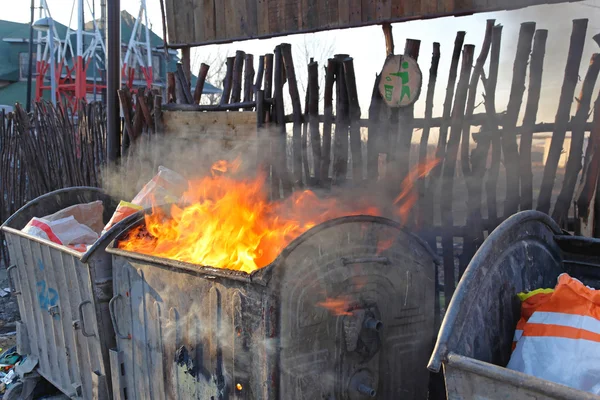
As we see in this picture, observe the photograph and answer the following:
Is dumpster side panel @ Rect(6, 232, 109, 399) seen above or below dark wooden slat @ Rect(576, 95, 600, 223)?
below

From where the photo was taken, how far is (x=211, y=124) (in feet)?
19.6

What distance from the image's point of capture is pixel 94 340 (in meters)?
4.04

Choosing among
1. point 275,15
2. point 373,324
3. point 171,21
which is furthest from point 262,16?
point 373,324

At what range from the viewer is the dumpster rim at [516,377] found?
170cm

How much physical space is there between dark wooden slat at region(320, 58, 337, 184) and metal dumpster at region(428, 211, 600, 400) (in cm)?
226

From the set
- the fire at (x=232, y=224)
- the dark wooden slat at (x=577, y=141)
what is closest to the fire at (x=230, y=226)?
the fire at (x=232, y=224)

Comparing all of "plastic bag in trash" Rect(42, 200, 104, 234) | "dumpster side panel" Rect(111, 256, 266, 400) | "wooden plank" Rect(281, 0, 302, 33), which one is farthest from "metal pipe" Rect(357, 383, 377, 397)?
"wooden plank" Rect(281, 0, 302, 33)

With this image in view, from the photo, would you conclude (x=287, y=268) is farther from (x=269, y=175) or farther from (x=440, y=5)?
(x=440, y=5)

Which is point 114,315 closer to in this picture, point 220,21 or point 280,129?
point 280,129

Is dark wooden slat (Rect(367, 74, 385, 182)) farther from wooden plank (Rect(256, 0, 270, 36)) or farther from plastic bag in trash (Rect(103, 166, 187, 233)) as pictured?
wooden plank (Rect(256, 0, 270, 36))

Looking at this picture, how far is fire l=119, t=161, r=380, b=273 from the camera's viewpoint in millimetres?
3336

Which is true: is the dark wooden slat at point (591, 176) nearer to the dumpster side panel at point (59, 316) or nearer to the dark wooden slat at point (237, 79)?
the dark wooden slat at point (237, 79)

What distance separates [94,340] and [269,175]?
2.21 meters

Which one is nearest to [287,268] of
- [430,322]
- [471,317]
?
[471,317]
